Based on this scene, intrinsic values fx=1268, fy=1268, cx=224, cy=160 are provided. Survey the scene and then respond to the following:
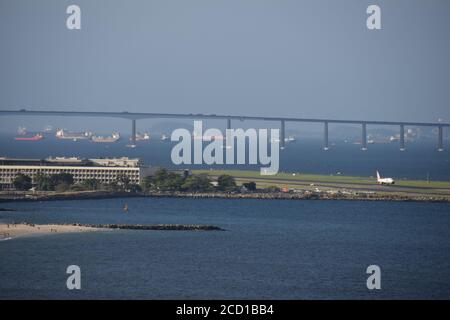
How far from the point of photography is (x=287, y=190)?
61.3m

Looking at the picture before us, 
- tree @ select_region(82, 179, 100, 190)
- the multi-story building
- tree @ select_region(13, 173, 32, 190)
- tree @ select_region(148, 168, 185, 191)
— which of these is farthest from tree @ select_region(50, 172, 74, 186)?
tree @ select_region(148, 168, 185, 191)

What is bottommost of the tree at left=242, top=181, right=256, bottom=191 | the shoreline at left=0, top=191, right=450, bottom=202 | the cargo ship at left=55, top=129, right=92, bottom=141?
the shoreline at left=0, top=191, right=450, bottom=202

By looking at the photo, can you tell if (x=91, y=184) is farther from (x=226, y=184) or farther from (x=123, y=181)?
(x=226, y=184)

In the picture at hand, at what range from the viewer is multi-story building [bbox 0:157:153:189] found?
62594mm

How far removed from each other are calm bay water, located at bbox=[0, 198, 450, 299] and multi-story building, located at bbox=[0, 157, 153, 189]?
373 inches

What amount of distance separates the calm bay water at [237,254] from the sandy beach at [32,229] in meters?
0.85

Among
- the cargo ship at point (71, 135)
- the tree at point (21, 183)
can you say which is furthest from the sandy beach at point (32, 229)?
the cargo ship at point (71, 135)

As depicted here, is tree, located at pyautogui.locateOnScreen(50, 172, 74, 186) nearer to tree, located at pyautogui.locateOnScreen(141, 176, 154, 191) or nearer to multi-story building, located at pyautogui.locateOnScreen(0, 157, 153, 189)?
multi-story building, located at pyautogui.locateOnScreen(0, 157, 153, 189)

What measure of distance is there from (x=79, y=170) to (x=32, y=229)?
2228 cm

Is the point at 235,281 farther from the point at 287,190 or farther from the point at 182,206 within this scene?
the point at 287,190

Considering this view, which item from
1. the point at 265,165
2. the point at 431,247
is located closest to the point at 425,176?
the point at 265,165

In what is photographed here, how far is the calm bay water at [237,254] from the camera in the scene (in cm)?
3125

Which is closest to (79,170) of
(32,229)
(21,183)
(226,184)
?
(21,183)
